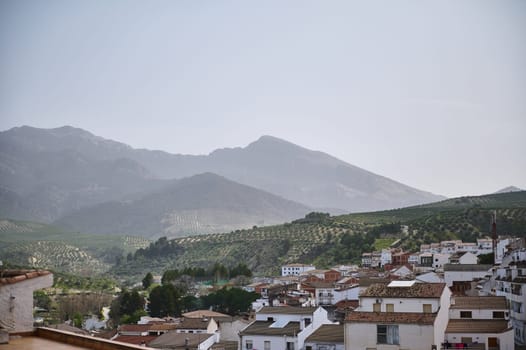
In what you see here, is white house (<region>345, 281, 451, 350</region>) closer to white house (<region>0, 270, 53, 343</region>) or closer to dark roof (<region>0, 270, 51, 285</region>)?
dark roof (<region>0, 270, 51, 285</region>)

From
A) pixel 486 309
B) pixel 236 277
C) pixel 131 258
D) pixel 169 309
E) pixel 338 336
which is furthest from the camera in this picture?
pixel 131 258

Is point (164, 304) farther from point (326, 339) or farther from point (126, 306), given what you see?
point (326, 339)

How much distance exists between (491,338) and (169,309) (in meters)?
26.3

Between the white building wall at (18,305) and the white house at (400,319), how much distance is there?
14769 mm

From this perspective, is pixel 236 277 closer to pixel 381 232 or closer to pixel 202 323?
pixel 381 232

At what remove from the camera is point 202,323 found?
3153 cm

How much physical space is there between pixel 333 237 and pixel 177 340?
53090 millimetres

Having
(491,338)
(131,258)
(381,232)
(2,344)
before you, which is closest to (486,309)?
(491,338)

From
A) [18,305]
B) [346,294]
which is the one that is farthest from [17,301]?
[346,294]

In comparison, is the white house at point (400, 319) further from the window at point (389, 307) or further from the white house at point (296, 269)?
the white house at point (296, 269)

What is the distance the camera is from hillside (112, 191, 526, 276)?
69250 millimetres

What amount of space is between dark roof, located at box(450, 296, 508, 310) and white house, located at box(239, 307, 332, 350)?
537 centimetres

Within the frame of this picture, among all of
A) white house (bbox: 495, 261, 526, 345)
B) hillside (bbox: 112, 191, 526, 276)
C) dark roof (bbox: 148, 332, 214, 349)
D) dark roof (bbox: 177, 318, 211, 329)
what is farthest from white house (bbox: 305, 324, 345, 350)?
hillside (bbox: 112, 191, 526, 276)

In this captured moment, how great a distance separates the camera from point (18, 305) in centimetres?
733
